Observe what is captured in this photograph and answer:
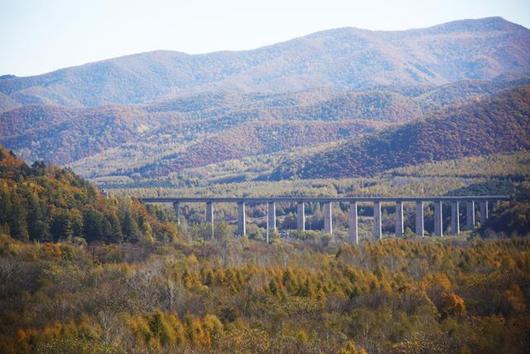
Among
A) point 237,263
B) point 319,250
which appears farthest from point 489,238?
point 237,263

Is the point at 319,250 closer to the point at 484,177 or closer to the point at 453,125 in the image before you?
the point at 484,177

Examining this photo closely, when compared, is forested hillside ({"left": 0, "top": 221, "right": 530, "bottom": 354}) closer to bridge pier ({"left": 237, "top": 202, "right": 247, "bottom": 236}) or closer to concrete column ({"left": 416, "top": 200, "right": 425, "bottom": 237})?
concrete column ({"left": 416, "top": 200, "right": 425, "bottom": 237})

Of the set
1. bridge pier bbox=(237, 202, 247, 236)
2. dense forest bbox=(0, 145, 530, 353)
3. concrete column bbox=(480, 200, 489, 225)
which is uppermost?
dense forest bbox=(0, 145, 530, 353)

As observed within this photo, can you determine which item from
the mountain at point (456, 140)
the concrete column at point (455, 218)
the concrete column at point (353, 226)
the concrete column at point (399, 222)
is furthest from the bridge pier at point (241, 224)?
the mountain at point (456, 140)

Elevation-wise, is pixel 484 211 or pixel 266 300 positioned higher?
pixel 266 300

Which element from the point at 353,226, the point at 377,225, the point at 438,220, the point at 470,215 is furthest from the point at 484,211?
the point at 353,226

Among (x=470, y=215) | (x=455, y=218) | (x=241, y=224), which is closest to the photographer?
(x=455, y=218)

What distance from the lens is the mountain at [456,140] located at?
18112 cm

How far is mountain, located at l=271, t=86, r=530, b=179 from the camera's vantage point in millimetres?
181125

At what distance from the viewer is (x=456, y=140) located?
7347 inches

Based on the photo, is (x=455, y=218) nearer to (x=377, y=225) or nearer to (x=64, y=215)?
→ (x=377, y=225)

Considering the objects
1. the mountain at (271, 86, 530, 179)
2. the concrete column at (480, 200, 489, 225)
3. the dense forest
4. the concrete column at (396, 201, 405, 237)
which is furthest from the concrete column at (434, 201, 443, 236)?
the mountain at (271, 86, 530, 179)

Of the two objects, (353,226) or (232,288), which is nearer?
(232,288)

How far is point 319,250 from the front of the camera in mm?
95375
